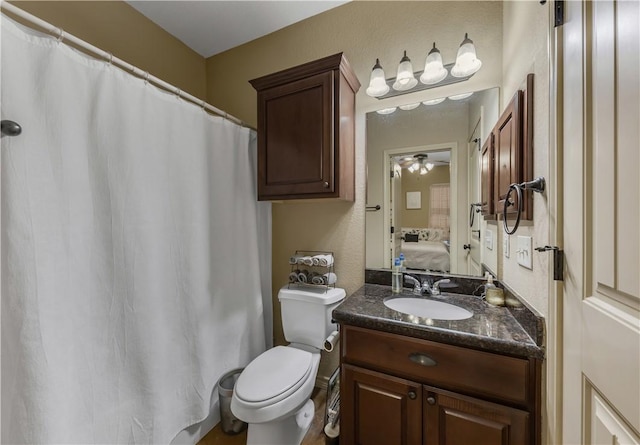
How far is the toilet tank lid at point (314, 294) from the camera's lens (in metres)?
1.49

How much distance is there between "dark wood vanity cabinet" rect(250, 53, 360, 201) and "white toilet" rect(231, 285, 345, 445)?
0.64 meters

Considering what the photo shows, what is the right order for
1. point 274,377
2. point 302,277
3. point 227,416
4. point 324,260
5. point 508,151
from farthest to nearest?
point 302,277 → point 324,260 → point 227,416 → point 274,377 → point 508,151

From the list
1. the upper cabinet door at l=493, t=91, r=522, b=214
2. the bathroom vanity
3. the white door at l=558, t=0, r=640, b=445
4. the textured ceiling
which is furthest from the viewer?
the textured ceiling

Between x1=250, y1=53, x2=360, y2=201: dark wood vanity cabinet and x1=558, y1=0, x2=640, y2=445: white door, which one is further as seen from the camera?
x1=250, y1=53, x2=360, y2=201: dark wood vanity cabinet

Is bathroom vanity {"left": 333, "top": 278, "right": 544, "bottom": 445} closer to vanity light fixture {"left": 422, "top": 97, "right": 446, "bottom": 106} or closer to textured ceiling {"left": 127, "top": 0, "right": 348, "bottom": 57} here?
vanity light fixture {"left": 422, "top": 97, "right": 446, "bottom": 106}

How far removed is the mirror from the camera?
139 centimetres

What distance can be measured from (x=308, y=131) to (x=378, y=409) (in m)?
1.38

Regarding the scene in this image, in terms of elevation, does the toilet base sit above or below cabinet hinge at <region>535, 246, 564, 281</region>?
below

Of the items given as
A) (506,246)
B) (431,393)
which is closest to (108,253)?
(431,393)

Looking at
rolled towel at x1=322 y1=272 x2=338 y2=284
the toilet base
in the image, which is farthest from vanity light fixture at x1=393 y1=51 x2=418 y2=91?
the toilet base

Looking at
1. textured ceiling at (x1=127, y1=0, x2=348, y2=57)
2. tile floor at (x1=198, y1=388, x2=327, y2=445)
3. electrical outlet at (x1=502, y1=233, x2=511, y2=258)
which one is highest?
textured ceiling at (x1=127, y1=0, x2=348, y2=57)

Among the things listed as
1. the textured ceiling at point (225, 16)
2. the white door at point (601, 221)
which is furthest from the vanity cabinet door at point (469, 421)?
the textured ceiling at point (225, 16)

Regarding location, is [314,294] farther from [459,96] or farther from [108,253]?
[459,96]

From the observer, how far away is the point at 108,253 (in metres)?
1.06
